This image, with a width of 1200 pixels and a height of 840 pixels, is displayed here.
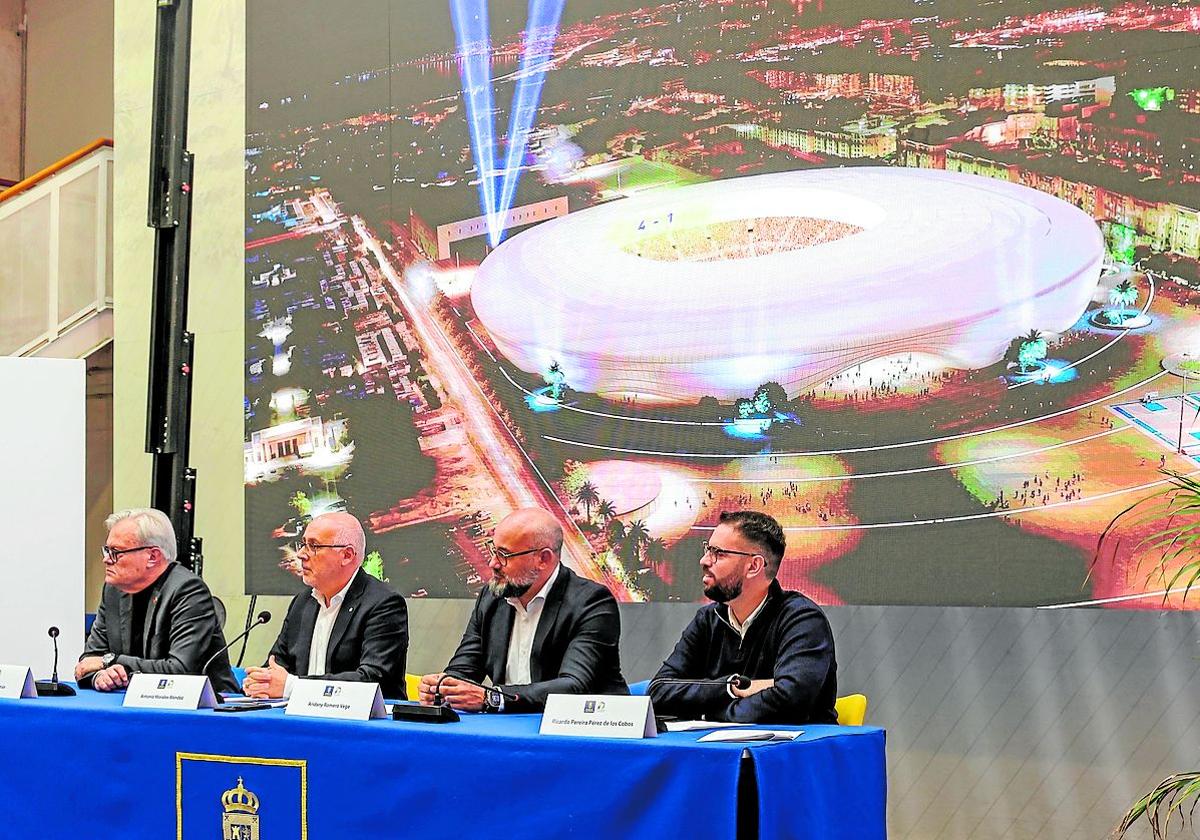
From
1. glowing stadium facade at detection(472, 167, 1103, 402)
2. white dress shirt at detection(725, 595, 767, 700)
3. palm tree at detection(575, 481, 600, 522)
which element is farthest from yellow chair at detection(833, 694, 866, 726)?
palm tree at detection(575, 481, 600, 522)

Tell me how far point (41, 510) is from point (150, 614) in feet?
7.00

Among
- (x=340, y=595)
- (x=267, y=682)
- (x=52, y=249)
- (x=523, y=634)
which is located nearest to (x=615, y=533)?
(x=340, y=595)

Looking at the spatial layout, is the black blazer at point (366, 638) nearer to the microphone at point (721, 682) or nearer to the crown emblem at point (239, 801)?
the crown emblem at point (239, 801)

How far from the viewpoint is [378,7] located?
5711 millimetres

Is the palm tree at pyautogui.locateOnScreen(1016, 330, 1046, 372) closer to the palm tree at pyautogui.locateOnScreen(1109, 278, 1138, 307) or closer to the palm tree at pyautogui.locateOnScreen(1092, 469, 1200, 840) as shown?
the palm tree at pyautogui.locateOnScreen(1109, 278, 1138, 307)

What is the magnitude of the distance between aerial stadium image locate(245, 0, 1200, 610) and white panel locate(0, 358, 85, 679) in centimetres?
74

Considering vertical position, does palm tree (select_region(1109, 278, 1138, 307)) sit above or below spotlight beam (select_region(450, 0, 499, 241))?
below

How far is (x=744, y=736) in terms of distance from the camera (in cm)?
257

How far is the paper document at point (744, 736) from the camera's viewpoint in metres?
2.54

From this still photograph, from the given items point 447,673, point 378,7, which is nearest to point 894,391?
point 447,673

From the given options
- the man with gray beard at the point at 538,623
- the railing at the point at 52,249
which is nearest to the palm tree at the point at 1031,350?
the man with gray beard at the point at 538,623

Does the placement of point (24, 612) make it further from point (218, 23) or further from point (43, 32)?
point (43, 32)

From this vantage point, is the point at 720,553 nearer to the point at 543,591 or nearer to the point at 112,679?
the point at 543,591

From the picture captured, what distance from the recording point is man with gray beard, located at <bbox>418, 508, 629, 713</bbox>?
3.41 m
